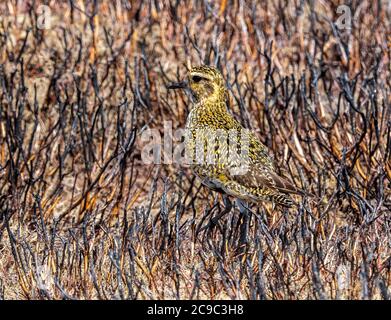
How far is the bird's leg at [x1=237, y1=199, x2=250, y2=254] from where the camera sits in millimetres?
4336

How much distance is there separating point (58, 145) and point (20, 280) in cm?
181

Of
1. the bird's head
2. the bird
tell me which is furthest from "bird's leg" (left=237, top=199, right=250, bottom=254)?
the bird's head

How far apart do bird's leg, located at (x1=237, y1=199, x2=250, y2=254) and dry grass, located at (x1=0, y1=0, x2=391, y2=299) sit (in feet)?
0.17

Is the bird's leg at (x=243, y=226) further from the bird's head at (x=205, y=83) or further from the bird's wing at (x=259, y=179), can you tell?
the bird's head at (x=205, y=83)

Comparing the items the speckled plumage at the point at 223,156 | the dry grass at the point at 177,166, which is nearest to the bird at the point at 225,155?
the speckled plumage at the point at 223,156

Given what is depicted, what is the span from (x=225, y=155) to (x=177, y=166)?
1675 millimetres

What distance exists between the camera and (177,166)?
597 centimetres

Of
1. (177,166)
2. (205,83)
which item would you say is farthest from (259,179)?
(177,166)

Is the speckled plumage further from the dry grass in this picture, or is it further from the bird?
the dry grass

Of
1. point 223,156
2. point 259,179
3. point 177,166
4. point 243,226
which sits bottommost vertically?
point 243,226

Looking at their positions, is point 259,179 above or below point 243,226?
above

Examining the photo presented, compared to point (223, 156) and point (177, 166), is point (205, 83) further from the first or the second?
point (177, 166)

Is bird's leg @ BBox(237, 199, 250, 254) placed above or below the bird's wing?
below

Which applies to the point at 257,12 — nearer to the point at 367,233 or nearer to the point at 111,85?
the point at 111,85
